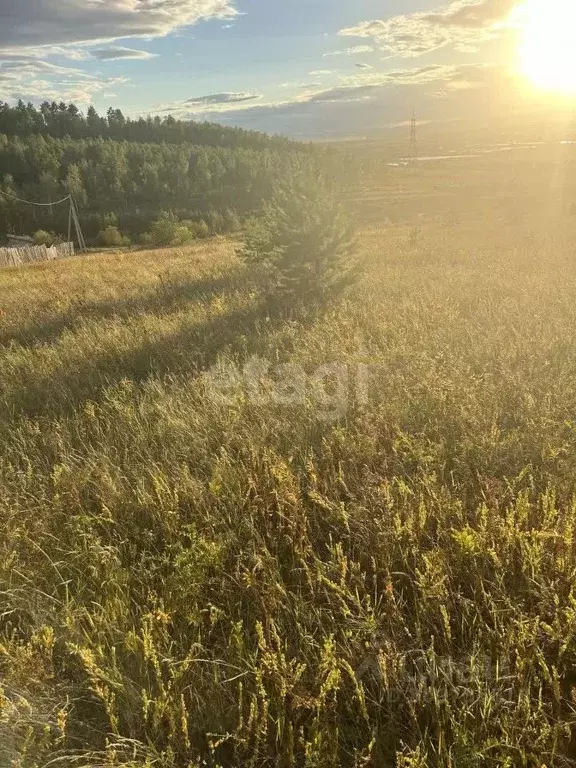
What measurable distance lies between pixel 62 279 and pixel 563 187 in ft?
158

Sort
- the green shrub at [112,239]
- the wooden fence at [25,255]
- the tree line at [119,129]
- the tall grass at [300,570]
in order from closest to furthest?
the tall grass at [300,570]
the wooden fence at [25,255]
the green shrub at [112,239]
the tree line at [119,129]

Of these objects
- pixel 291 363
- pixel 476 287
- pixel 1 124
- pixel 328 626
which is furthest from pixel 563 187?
pixel 1 124

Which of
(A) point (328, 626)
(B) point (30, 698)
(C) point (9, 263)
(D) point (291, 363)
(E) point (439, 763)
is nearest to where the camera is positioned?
(E) point (439, 763)

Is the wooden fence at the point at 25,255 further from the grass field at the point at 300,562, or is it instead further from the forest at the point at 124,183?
the grass field at the point at 300,562

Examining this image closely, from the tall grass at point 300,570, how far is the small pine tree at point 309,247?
3625 mm

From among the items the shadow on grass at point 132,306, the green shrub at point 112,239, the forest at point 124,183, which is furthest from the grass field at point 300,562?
the forest at point 124,183

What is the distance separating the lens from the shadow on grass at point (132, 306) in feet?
→ 26.2

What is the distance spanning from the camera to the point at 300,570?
2.23 metres

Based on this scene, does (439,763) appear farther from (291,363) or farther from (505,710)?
(291,363)

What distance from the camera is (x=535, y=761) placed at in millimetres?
1509

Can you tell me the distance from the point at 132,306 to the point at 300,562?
830 cm

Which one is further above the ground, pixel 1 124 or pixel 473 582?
pixel 1 124

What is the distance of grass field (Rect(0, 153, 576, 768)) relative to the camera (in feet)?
5.35

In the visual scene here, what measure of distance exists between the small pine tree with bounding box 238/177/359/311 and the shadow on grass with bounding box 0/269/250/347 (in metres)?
1.54
